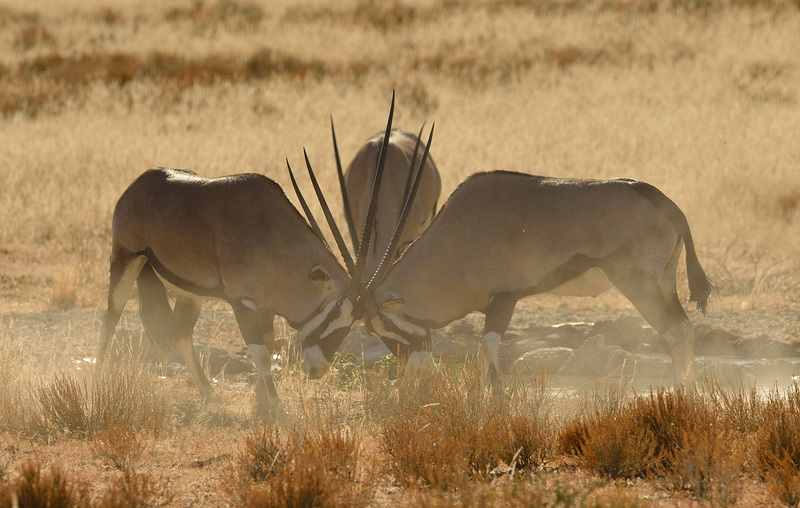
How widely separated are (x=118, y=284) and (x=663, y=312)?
457cm

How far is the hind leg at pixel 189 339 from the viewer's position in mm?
8844

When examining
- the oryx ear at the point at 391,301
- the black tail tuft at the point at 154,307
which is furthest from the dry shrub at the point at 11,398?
the oryx ear at the point at 391,301

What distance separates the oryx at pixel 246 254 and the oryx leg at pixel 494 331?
3.53ft

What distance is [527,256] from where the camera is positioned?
8.02m

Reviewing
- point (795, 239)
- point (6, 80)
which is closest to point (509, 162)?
point (795, 239)

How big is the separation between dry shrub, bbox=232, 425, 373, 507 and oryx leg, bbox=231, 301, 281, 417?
1.60 m

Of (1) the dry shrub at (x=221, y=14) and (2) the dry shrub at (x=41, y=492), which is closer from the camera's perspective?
(2) the dry shrub at (x=41, y=492)

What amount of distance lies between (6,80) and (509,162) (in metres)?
15.8

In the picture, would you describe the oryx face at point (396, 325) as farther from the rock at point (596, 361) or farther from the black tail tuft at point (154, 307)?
the rock at point (596, 361)

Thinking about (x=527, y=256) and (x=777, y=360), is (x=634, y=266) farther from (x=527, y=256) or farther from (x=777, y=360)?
(x=777, y=360)

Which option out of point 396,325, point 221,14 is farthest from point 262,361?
point 221,14

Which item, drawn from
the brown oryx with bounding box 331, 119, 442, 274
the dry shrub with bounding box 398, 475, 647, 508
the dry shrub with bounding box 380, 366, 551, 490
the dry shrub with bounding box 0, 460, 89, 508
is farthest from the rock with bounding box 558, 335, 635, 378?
the dry shrub with bounding box 0, 460, 89, 508

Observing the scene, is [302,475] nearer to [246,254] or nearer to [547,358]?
[246,254]

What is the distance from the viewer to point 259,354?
26.1ft
